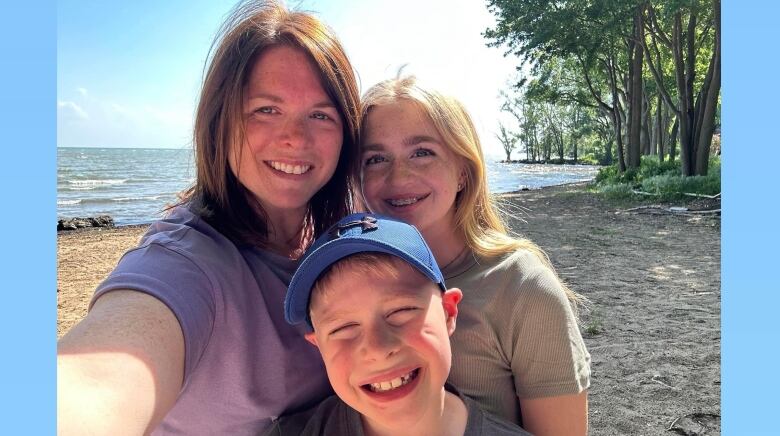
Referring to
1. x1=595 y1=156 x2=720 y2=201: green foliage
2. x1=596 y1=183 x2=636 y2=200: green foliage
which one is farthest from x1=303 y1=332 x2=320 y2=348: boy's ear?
x1=596 y1=183 x2=636 y2=200: green foliage

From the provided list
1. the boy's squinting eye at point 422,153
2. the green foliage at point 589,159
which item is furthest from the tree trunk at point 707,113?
the green foliage at point 589,159

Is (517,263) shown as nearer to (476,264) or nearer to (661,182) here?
(476,264)

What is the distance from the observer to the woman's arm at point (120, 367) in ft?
2.74

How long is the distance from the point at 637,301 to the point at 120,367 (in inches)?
198

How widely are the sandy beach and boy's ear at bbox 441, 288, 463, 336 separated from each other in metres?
1.89

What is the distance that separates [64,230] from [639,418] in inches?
510

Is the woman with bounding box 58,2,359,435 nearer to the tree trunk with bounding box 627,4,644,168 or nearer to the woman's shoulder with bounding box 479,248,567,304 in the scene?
the woman's shoulder with bounding box 479,248,567,304

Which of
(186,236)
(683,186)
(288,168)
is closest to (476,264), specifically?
(288,168)

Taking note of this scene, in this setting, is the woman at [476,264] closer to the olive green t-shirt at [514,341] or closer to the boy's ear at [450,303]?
the olive green t-shirt at [514,341]

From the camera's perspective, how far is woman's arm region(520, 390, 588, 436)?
4.73 feet

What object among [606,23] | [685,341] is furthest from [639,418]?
[606,23]

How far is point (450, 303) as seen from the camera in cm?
135

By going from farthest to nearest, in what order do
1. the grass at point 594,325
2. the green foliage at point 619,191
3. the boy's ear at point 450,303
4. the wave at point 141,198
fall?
1. the wave at point 141,198
2. the green foliage at point 619,191
3. the grass at point 594,325
4. the boy's ear at point 450,303

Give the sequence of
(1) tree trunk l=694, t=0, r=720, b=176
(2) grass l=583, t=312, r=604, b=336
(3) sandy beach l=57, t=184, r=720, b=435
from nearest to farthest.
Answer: (3) sandy beach l=57, t=184, r=720, b=435 < (2) grass l=583, t=312, r=604, b=336 < (1) tree trunk l=694, t=0, r=720, b=176
